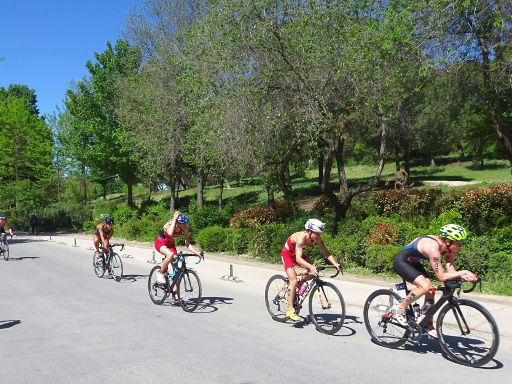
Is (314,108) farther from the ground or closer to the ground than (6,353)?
farther from the ground

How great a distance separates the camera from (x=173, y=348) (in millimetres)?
6758

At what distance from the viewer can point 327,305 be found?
7.82 metres

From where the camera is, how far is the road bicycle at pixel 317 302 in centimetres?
750

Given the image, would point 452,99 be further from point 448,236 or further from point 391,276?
point 448,236

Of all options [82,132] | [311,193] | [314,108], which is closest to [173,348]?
[314,108]

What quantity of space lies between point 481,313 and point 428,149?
137 feet

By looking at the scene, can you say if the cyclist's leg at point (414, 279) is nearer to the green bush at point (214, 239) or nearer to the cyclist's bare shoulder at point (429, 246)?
the cyclist's bare shoulder at point (429, 246)

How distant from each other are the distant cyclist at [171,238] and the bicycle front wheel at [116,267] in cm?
394

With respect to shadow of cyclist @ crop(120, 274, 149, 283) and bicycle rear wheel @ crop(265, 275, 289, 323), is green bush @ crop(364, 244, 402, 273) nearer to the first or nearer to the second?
bicycle rear wheel @ crop(265, 275, 289, 323)

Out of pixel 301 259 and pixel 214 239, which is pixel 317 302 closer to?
pixel 301 259

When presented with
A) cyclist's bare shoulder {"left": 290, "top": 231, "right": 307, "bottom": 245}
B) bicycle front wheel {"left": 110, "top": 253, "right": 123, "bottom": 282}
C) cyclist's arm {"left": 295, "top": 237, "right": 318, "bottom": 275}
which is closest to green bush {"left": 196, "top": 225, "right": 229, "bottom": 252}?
bicycle front wheel {"left": 110, "top": 253, "right": 123, "bottom": 282}

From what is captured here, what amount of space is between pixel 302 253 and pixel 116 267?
288 inches

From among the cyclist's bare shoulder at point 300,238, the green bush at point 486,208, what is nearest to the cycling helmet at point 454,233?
the cyclist's bare shoulder at point 300,238

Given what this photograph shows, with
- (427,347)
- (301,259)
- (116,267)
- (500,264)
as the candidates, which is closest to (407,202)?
(500,264)
